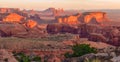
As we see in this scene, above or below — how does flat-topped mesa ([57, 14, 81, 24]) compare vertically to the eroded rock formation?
below

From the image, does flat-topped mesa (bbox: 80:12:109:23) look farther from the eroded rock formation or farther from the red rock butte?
the eroded rock formation

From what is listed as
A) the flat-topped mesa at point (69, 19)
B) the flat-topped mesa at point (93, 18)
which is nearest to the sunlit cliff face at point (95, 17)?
the flat-topped mesa at point (93, 18)

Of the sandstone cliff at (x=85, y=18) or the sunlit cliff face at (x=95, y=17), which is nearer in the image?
the sunlit cliff face at (x=95, y=17)

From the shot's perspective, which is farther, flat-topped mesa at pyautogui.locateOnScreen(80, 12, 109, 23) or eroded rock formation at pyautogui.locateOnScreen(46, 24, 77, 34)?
flat-topped mesa at pyautogui.locateOnScreen(80, 12, 109, 23)

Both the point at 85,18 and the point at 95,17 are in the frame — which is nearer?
the point at 85,18

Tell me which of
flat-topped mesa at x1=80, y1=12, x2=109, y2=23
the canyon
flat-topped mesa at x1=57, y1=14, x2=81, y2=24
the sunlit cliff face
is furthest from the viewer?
flat-topped mesa at x1=57, y1=14, x2=81, y2=24

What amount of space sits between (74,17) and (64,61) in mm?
85798

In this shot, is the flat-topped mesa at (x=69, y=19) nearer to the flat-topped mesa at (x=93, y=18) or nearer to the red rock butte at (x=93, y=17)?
the flat-topped mesa at (x=93, y=18)

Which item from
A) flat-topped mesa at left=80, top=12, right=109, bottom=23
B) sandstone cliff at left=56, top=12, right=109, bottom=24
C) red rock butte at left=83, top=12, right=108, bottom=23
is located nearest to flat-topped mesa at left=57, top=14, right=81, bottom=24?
sandstone cliff at left=56, top=12, right=109, bottom=24

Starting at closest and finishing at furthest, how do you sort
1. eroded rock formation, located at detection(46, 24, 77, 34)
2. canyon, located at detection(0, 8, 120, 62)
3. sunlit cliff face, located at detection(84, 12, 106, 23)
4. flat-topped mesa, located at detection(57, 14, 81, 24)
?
canyon, located at detection(0, 8, 120, 62) → eroded rock formation, located at detection(46, 24, 77, 34) → sunlit cliff face, located at detection(84, 12, 106, 23) → flat-topped mesa, located at detection(57, 14, 81, 24)

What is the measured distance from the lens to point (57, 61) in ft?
47.3

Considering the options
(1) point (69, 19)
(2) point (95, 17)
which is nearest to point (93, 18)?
(2) point (95, 17)

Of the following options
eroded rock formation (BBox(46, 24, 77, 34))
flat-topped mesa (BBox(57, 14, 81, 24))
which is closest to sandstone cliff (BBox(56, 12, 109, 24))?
flat-topped mesa (BBox(57, 14, 81, 24))

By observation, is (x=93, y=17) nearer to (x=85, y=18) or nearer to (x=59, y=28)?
(x=85, y=18)
